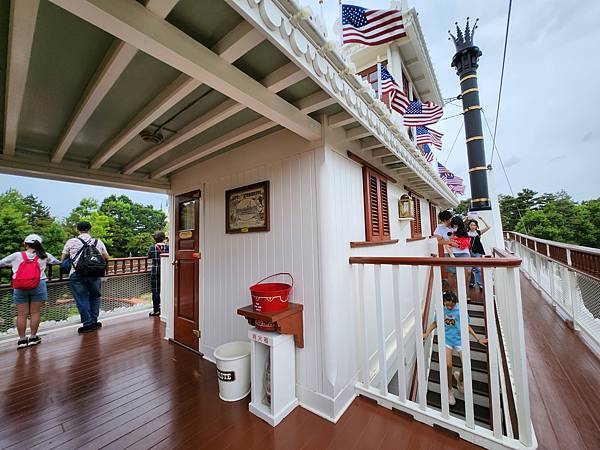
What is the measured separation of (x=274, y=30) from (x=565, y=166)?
56145 mm

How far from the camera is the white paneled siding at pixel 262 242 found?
204 centimetres

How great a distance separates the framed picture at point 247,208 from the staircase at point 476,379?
2.99m

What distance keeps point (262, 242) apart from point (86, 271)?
322 centimetres

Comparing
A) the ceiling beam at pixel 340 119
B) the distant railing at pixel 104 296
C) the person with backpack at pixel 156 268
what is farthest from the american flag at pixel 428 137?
the distant railing at pixel 104 296

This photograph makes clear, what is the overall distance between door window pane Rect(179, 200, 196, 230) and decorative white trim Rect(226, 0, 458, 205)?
247 cm

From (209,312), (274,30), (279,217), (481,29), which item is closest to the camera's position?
(274,30)

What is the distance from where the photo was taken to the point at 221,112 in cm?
176

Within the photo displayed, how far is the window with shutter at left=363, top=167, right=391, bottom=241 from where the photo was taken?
111 inches

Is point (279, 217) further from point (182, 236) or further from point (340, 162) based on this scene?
point (182, 236)

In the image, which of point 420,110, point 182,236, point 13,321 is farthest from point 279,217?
point 13,321

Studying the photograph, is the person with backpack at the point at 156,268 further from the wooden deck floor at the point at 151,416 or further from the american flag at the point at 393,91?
the american flag at the point at 393,91

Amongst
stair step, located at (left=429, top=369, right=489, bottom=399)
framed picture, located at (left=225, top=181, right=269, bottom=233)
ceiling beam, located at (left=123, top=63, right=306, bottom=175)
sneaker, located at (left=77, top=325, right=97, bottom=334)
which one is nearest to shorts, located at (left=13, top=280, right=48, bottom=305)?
sneaker, located at (left=77, top=325, right=97, bottom=334)

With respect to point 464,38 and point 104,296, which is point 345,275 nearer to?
point 104,296

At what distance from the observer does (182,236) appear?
3.38 m
